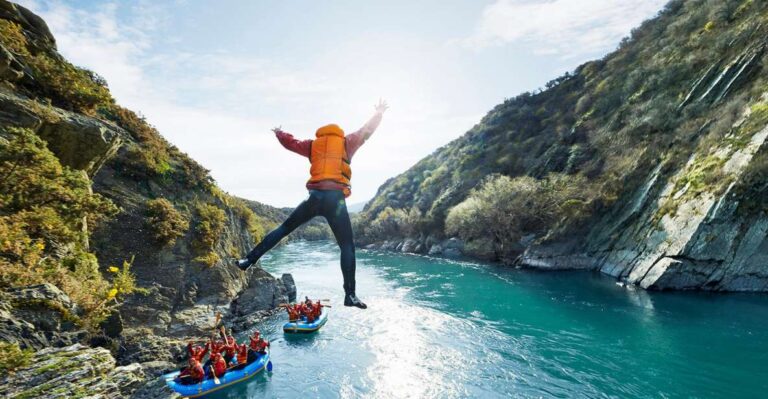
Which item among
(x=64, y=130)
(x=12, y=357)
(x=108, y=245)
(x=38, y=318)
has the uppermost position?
(x=64, y=130)

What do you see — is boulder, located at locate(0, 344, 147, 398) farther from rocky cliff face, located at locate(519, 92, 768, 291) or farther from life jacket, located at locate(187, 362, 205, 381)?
rocky cliff face, located at locate(519, 92, 768, 291)

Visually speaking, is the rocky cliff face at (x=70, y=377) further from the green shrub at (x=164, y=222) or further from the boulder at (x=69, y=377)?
the green shrub at (x=164, y=222)

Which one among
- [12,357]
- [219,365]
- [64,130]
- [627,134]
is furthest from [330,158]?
[627,134]

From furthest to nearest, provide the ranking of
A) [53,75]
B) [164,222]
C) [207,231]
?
[207,231], [164,222], [53,75]

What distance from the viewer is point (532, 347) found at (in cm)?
2348

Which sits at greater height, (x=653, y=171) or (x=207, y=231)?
(x=653, y=171)

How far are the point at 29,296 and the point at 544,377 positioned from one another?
22.1 meters

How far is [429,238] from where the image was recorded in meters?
75.4

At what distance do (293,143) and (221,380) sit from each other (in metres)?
18.4

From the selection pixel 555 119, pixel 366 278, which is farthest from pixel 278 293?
pixel 555 119

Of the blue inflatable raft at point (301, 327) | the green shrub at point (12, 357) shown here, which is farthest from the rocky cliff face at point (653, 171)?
the green shrub at point (12, 357)

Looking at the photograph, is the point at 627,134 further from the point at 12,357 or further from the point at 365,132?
the point at 12,357

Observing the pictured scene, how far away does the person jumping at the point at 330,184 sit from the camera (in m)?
4.45

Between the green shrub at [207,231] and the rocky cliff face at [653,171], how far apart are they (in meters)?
36.9
